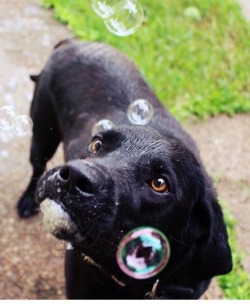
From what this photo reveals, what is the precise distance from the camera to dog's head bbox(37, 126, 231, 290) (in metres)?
2.48

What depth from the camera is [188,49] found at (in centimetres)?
622

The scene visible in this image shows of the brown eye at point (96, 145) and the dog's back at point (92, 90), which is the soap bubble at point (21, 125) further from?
the brown eye at point (96, 145)

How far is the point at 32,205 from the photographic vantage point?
4.48 meters

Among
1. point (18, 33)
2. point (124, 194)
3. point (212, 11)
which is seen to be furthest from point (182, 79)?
point (124, 194)

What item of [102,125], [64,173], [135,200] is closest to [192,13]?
[102,125]

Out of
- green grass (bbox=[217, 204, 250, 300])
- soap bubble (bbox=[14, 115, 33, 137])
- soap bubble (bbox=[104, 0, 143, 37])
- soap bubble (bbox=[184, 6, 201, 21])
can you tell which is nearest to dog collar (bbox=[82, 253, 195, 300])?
soap bubble (bbox=[14, 115, 33, 137])

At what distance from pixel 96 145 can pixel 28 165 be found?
6.56 ft

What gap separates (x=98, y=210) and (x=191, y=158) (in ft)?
2.44

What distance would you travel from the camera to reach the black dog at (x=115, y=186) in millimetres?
2520

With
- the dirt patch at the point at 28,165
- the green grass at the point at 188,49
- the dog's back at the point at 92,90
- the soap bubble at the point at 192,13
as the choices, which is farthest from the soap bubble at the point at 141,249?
the soap bubble at the point at 192,13

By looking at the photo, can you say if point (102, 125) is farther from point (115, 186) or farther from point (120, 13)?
point (115, 186)

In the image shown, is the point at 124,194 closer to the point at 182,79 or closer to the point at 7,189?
the point at 7,189

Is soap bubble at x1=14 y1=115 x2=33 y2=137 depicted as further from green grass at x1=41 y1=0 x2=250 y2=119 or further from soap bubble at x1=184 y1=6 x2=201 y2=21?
soap bubble at x1=184 y1=6 x2=201 y2=21

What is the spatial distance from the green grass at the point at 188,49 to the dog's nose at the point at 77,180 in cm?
316
